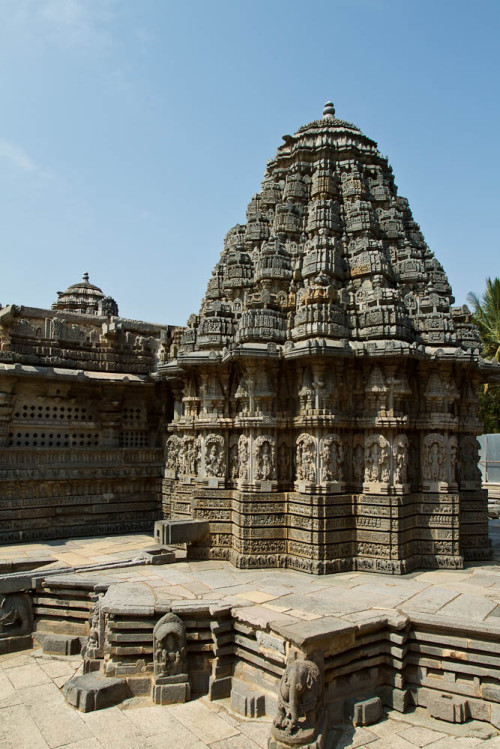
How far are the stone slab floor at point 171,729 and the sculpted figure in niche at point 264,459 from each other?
3854 millimetres

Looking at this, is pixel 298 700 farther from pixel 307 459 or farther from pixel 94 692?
pixel 307 459

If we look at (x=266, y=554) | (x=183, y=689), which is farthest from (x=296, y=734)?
(x=266, y=554)

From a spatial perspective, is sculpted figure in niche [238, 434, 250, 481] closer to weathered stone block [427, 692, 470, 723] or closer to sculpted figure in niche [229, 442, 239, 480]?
sculpted figure in niche [229, 442, 239, 480]

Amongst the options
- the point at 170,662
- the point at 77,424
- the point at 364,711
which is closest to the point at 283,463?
the point at 170,662

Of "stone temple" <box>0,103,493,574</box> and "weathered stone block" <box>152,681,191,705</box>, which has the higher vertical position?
"stone temple" <box>0,103,493,574</box>

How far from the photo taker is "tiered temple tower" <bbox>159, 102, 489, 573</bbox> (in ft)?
30.7

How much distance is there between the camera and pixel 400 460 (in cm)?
941

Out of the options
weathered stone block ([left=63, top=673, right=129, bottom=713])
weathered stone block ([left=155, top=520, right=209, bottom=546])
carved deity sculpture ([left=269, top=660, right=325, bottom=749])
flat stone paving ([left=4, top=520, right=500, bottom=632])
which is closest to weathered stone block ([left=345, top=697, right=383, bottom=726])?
carved deity sculpture ([left=269, top=660, right=325, bottom=749])

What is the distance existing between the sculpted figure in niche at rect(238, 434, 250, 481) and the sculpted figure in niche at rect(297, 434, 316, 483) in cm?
91

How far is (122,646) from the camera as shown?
22.2ft

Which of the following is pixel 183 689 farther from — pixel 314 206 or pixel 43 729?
pixel 314 206

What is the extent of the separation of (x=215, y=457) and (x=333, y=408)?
94.7 inches

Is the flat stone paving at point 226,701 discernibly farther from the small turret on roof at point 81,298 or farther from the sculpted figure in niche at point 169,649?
the small turret on roof at point 81,298

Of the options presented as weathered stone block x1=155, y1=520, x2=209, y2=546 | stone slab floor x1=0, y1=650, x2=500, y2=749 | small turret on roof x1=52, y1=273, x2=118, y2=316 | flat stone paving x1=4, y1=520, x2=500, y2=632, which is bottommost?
stone slab floor x1=0, y1=650, x2=500, y2=749
